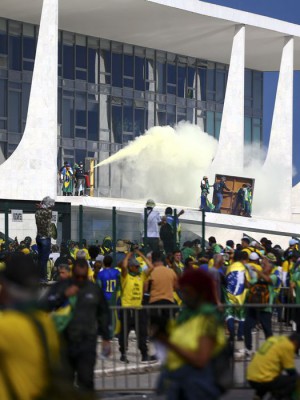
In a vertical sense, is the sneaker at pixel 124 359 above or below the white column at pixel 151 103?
below

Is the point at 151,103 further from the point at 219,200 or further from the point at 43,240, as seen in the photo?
the point at 43,240

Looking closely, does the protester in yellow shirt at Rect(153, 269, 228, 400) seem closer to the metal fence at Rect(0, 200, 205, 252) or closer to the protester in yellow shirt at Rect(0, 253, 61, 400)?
the protester in yellow shirt at Rect(0, 253, 61, 400)

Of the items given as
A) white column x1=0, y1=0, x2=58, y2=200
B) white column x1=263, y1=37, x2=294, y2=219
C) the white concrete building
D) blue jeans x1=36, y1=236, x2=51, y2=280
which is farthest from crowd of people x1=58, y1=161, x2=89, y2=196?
blue jeans x1=36, y1=236, x2=51, y2=280

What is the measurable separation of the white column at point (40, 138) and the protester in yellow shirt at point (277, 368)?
3346 cm

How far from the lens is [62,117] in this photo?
5450 centimetres

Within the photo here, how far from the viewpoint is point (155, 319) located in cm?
759

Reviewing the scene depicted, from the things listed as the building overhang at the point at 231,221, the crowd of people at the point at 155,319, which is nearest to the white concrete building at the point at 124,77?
the building overhang at the point at 231,221

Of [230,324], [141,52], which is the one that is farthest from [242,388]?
[141,52]

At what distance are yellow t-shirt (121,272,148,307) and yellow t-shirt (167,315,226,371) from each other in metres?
9.30

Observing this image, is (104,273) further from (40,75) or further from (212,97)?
(212,97)

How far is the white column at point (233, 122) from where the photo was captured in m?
52.2

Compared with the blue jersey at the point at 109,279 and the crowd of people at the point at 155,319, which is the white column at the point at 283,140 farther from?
the blue jersey at the point at 109,279

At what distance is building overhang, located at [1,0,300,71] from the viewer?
162 ft

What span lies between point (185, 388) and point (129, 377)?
20.9ft
